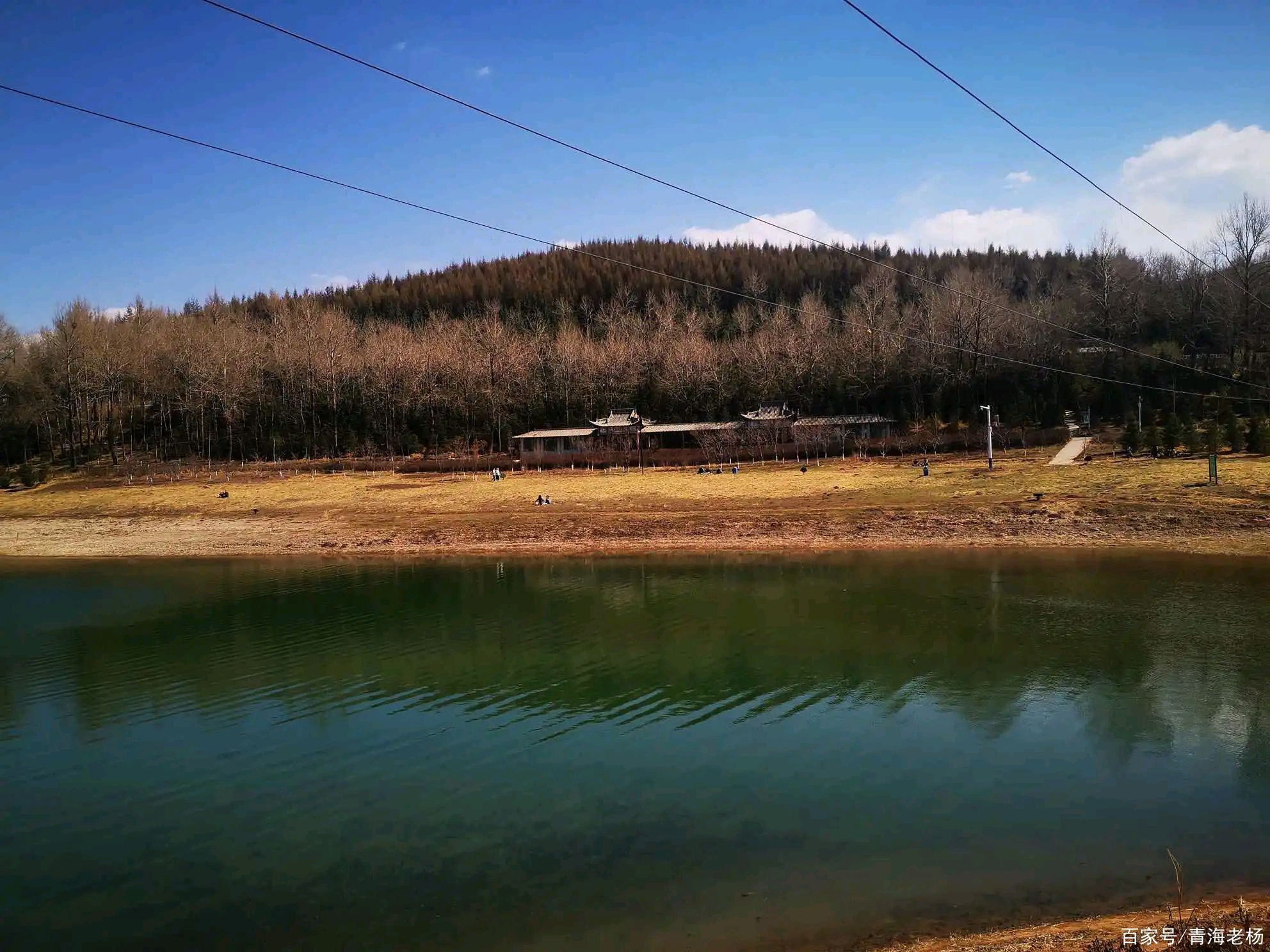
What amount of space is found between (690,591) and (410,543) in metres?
17.0

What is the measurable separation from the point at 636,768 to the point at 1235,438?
4023 cm

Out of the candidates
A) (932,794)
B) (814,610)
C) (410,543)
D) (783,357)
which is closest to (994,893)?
(932,794)

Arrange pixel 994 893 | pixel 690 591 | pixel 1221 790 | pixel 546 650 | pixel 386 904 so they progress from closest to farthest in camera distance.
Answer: pixel 994 893 < pixel 386 904 < pixel 1221 790 < pixel 546 650 < pixel 690 591

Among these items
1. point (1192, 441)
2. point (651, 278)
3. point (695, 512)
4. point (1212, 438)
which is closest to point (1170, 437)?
A: point (1192, 441)

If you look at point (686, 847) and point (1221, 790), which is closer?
point (686, 847)

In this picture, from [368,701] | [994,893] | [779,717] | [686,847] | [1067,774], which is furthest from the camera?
[368,701]

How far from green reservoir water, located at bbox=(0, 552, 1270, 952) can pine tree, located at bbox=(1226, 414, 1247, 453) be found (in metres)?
21.9

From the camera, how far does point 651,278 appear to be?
139250 millimetres

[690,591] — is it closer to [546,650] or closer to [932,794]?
[546,650]

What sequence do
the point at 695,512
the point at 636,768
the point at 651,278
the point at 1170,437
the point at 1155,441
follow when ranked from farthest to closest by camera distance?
the point at 651,278 < the point at 1155,441 < the point at 1170,437 < the point at 695,512 < the point at 636,768

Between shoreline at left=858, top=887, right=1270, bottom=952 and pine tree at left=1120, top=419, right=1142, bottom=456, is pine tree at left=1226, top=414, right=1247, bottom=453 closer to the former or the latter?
pine tree at left=1120, top=419, right=1142, bottom=456

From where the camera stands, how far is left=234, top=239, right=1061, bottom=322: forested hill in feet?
433

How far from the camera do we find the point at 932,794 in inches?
386

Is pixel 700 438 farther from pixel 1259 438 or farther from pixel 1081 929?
pixel 1081 929
